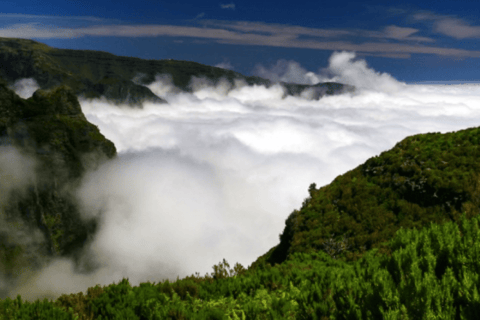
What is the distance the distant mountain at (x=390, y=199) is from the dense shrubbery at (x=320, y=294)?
4.16 m

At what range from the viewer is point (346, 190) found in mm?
17672

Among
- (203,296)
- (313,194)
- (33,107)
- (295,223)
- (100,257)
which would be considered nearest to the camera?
(203,296)

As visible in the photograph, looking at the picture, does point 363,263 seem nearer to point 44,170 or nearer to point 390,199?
point 390,199

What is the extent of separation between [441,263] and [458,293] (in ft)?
6.78

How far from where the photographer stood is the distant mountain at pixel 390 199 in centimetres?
1398

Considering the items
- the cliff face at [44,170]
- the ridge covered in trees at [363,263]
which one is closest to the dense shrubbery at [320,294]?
the ridge covered in trees at [363,263]

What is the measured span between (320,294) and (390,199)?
11.1 meters

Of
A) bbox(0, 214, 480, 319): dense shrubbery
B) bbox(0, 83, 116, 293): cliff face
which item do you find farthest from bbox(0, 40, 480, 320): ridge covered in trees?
bbox(0, 83, 116, 293): cliff face

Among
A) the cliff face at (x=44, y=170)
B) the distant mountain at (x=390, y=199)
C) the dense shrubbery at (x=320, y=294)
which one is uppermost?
the cliff face at (x=44, y=170)

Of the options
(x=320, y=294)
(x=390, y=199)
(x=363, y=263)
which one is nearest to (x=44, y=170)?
(x=390, y=199)

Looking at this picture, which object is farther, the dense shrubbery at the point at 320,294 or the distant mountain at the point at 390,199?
the distant mountain at the point at 390,199

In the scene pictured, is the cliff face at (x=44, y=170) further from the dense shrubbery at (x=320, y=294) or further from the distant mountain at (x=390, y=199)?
the dense shrubbery at (x=320, y=294)

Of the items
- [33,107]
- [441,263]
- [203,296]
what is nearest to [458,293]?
[441,263]

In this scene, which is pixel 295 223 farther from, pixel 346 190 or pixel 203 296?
pixel 203 296
